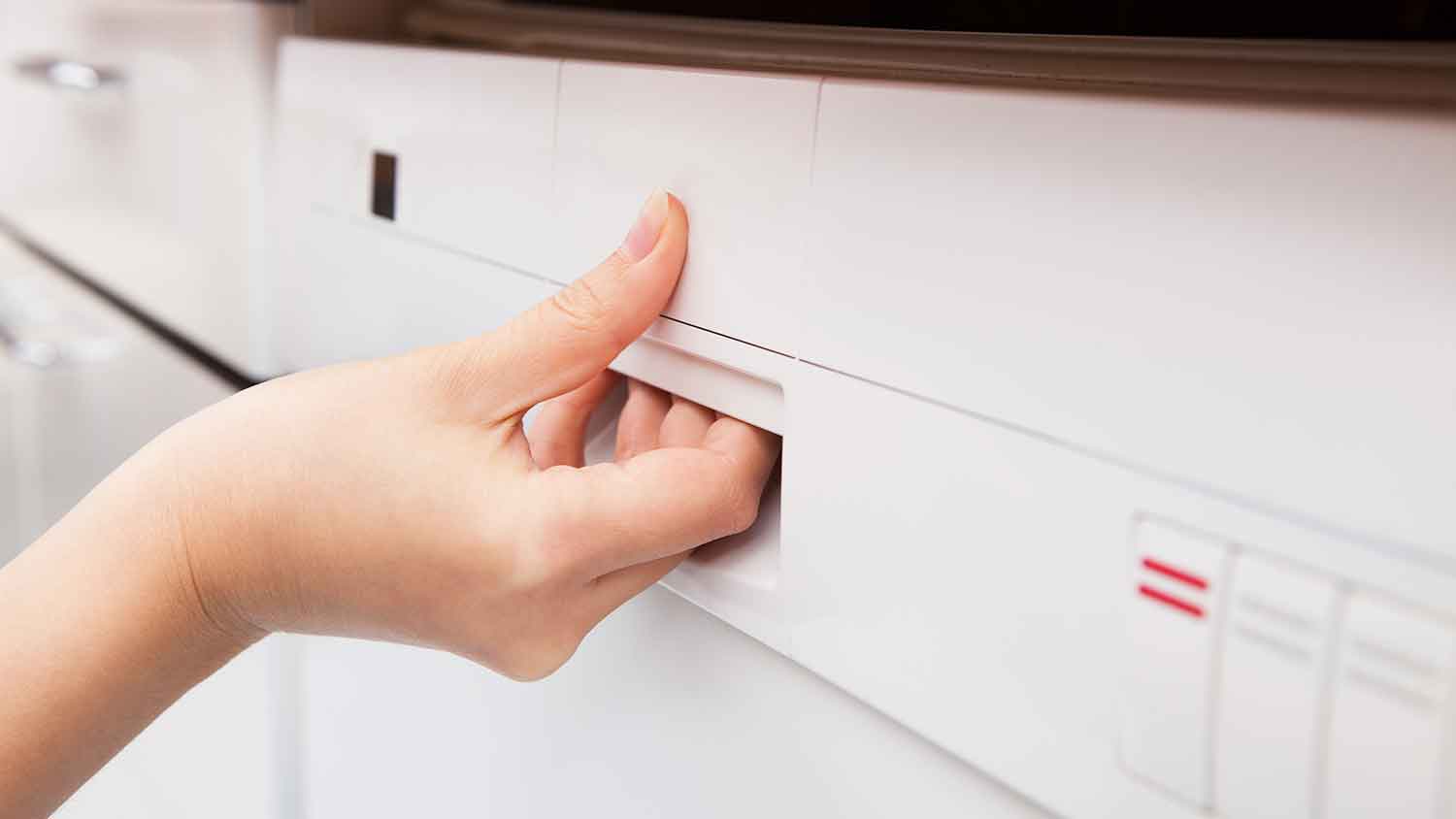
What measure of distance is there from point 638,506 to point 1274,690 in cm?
16

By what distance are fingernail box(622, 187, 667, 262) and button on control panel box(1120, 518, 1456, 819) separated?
0.50 feet

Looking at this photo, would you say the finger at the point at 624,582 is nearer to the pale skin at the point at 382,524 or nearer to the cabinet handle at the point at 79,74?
the pale skin at the point at 382,524

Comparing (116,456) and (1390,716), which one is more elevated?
(1390,716)

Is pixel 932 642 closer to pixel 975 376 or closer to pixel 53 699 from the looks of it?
pixel 975 376

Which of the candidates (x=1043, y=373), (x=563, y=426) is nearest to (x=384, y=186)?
(x=563, y=426)

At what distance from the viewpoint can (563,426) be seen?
1.27 ft

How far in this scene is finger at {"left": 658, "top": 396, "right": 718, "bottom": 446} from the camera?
1.15ft

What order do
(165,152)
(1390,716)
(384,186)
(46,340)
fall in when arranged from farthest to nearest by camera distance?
(46,340) < (165,152) < (384,186) < (1390,716)

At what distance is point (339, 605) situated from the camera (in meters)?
0.35

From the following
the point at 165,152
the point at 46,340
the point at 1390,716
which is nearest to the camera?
the point at 1390,716

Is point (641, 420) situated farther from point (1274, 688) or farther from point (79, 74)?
point (79, 74)

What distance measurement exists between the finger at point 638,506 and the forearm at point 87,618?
120mm

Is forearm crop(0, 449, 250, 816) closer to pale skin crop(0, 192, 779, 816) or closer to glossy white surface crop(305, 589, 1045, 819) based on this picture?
pale skin crop(0, 192, 779, 816)

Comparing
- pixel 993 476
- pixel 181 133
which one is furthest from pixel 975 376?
pixel 181 133
